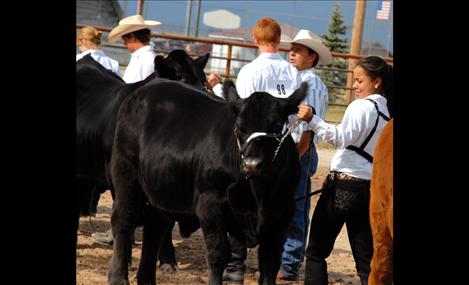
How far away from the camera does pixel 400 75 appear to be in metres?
4.45

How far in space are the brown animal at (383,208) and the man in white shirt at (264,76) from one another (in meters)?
2.20

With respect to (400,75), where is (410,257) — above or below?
below

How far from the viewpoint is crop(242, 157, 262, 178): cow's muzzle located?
Answer: 19.1ft

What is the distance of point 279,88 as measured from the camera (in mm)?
7566

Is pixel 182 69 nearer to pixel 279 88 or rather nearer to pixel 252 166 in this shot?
pixel 279 88

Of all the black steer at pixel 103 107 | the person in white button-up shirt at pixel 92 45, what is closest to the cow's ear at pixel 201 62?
the black steer at pixel 103 107

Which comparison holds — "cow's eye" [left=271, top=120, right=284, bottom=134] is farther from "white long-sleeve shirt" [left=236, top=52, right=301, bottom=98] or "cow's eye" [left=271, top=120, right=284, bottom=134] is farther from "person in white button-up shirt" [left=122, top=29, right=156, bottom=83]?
"person in white button-up shirt" [left=122, top=29, right=156, bottom=83]

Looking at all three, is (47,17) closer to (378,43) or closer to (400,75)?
(400,75)

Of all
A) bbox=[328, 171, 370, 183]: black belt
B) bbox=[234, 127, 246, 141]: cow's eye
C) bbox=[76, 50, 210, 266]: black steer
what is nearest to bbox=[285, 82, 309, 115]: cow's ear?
bbox=[234, 127, 246, 141]: cow's eye

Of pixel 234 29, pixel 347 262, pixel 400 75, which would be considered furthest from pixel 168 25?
pixel 400 75

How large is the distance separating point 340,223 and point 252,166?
0.89 metres

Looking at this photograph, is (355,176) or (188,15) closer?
(355,176)

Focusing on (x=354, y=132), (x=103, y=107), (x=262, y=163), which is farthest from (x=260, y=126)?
(x=103, y=107)

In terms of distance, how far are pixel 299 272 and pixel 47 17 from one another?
503cm
